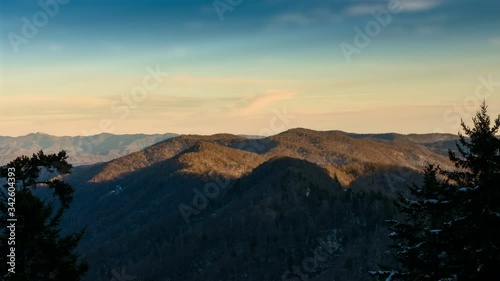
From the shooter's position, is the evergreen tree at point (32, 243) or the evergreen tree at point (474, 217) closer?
the evergreen tree at point (474, 217)

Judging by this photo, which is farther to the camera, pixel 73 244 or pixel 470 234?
pixel 73 244

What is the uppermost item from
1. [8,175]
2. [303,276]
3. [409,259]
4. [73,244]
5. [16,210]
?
[8,175]

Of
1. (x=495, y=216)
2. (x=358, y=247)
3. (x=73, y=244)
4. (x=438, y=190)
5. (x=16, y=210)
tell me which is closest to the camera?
(x=495, y=216)

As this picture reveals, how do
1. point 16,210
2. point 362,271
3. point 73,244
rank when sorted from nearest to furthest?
point 16,210 → point 73,244 → point 362,271

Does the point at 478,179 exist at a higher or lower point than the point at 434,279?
higher

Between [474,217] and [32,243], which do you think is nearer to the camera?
[474,217]

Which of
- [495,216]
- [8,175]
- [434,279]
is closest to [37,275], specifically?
[8,175]

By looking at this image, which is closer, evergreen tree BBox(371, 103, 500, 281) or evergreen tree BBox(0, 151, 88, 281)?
evergreen tree BBox(371, 103, 500, 281)

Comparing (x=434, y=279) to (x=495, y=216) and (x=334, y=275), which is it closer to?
(x=495, y=216)

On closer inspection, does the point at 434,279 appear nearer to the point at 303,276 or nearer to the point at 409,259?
the point at 409,259

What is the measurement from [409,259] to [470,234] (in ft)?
21.3

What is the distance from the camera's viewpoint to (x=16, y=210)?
23188 millimetres

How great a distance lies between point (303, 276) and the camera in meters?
190

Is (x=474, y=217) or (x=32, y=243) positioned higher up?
(x=474, y=217)
